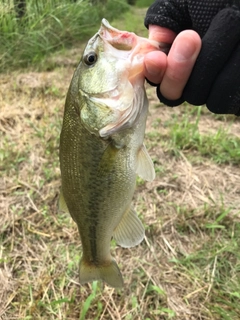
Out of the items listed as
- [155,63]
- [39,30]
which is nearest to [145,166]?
[155,63]

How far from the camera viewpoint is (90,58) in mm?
1472

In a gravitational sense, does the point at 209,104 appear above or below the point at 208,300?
above

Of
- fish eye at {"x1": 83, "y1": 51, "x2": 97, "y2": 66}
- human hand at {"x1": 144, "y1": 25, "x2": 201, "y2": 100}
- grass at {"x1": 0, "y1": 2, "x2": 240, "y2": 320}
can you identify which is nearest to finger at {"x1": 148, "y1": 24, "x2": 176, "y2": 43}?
human hand at {"x1": 144, "y1": 25, "x2": 201, "y2": 100}

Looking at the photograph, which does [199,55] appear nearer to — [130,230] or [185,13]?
[185,13]

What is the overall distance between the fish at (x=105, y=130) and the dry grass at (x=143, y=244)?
0.90 metres

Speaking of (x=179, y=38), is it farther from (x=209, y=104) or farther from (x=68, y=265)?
(x=68, y=265)

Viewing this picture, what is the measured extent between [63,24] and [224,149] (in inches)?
160

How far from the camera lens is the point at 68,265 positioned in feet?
8.39

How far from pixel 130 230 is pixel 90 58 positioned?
2.51 ft

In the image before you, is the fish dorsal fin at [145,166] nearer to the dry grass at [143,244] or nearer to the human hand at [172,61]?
the human hand at [172,61]

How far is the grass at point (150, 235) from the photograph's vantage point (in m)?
2.34

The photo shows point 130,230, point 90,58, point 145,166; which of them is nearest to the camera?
point 90,58

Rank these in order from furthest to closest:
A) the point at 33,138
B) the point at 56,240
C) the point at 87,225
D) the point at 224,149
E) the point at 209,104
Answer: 1. the point at 33,138
2. the point at 224,149
3. the point at 56,240
4. the point at 87,225
5. the point at 209,104

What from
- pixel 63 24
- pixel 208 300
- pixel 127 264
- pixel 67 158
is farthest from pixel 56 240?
pixel 63 24
